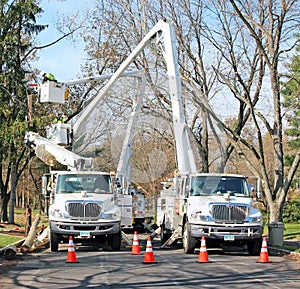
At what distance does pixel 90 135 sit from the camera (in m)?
26.5

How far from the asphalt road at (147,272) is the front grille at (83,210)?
139 centimetres

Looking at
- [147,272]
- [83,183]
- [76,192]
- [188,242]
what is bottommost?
[147,272]

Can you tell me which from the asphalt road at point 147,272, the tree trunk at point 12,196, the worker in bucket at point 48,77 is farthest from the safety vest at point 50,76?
the tree trunk at point 12,196

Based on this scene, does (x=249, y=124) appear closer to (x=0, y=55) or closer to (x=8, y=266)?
(x=0, y=55)

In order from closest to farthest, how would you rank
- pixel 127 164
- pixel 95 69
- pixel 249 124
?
pixel 127 164
pixel 95 69
pixel 249 124

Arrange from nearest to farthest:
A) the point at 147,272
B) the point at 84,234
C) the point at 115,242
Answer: the point at 147,272, the point at 84,234, the point at 115,242

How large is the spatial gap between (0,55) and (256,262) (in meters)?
24.3

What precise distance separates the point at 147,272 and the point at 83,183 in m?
7.30

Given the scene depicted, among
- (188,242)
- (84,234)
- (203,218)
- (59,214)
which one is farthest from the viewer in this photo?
(59,214)

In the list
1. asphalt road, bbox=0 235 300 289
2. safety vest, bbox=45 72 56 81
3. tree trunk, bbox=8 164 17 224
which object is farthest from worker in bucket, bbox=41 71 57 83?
tree trunk, bbox=8 164 17 224

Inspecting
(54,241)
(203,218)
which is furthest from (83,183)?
(203,218)

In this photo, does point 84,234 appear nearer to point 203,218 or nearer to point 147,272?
point 203,218

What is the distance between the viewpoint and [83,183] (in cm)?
2059

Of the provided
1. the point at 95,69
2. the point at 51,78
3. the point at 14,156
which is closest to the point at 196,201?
the point at 51,78
